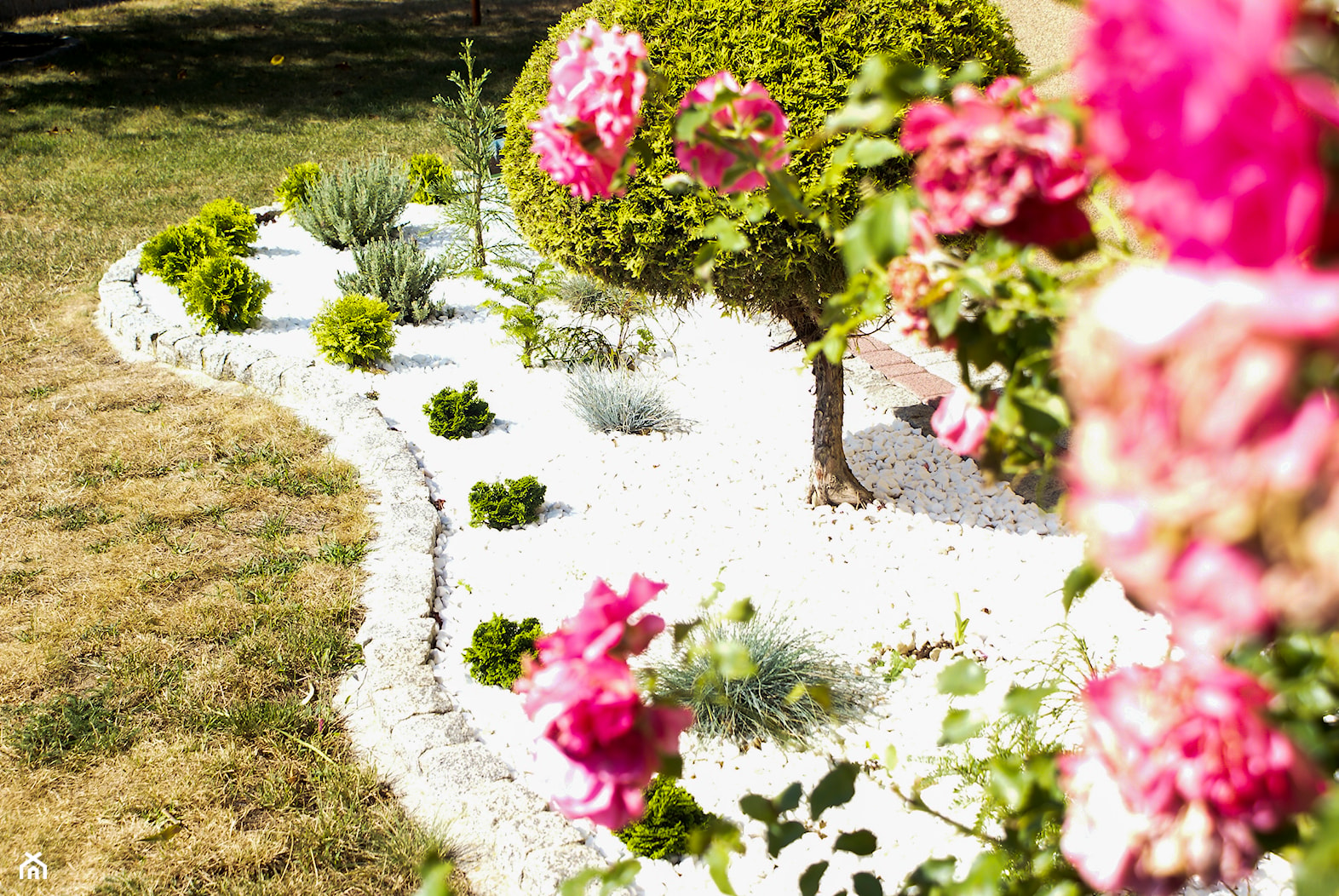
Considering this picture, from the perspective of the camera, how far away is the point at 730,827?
3.32 feet

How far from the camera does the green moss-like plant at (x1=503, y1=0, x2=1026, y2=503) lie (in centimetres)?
263

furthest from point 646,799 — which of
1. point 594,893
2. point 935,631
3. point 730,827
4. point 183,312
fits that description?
point 183,312

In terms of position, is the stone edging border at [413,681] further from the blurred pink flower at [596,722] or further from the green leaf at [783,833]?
the blurred pink flower at [596,722]

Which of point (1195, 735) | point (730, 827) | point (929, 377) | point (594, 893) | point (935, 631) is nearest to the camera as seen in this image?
point (1195, 735)

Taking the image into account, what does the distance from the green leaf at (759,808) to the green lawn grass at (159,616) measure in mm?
1395

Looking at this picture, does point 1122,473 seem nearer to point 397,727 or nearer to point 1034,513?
point 397,727

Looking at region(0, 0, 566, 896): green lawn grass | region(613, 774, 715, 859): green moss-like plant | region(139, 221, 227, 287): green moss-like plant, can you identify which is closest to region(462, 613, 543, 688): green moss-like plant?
region(0, 0, 566, 896): green lawn grass

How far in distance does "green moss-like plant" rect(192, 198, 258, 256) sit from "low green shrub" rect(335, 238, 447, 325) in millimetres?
980

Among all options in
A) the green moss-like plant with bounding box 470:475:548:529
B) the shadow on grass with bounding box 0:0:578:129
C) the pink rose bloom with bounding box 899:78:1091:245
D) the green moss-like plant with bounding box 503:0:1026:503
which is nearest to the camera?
the pink rose bloom with bounding box 899:78:1091:245

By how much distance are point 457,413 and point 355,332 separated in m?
0.89

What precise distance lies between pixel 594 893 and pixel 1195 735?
174 centimetres

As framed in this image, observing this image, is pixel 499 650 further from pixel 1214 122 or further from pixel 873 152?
pixel 1214 122

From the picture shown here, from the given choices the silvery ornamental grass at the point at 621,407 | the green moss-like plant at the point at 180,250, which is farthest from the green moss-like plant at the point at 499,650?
the green moss-like plant at the point at 180,250

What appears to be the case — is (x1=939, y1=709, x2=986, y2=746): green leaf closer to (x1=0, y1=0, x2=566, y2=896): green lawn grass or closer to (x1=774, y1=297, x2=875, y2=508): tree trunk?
(x1=0, y1=0, x2=566, y2=896): green lawn grass
